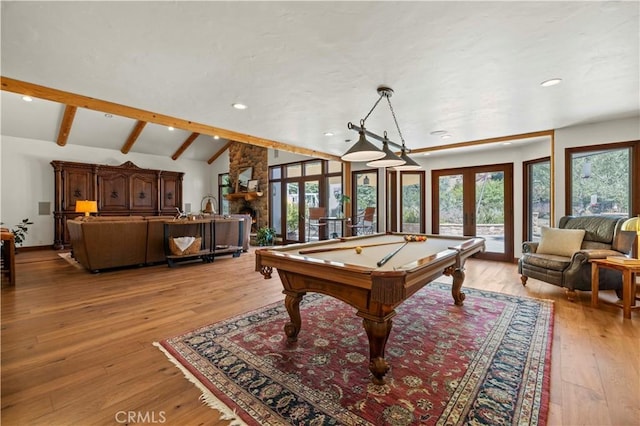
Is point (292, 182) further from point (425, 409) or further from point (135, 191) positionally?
point (425, 409)

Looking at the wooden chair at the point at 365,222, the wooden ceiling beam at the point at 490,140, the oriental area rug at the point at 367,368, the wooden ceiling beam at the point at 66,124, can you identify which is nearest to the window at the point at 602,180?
the wooden ceiling beam at the point at 490,140

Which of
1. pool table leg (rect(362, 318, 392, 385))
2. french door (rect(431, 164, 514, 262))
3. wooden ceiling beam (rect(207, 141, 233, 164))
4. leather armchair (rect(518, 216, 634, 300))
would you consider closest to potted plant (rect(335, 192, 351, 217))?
french door (rect(431, 164, 514, 262))

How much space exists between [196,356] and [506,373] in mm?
2237

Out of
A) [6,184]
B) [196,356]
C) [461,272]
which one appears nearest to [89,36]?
[196,356]

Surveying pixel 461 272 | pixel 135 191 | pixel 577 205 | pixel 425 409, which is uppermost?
pixel 135 191

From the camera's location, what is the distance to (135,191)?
913cm

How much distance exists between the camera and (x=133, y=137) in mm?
8508

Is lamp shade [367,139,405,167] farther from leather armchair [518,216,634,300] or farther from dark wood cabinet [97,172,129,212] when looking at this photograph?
dark wood cabinet [97,172,129,212]

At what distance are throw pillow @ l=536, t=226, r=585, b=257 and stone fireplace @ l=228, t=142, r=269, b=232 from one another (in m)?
7.16

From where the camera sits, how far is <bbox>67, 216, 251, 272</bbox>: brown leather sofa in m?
4.66

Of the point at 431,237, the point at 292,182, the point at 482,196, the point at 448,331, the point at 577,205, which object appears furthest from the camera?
the point at 292,182

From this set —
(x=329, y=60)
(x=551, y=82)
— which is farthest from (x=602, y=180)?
(x=329, y=60)

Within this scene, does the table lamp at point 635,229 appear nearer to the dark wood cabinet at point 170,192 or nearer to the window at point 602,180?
the window at point 602,180

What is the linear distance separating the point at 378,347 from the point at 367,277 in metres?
0.52
